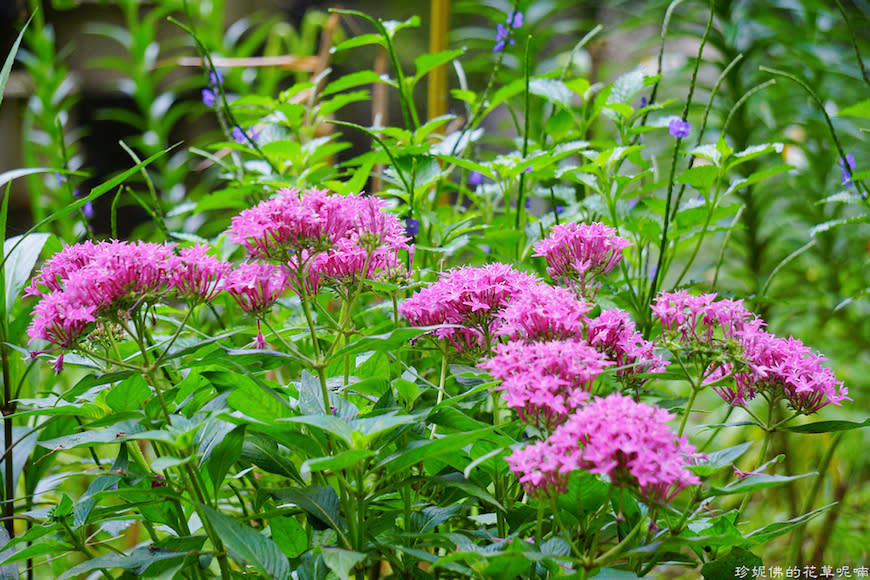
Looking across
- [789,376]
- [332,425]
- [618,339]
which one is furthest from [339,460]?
[789,376]

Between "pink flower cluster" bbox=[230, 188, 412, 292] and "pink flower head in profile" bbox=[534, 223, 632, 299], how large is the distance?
5.3 inches

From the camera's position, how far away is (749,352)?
0.51 metres

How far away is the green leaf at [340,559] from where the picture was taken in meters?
0.42

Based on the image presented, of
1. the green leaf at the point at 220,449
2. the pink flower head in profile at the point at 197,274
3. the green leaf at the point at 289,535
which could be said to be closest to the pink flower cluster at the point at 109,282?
the pink flower head in profile at the point at 197,274

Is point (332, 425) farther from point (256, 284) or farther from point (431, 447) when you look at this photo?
point (256, 284)

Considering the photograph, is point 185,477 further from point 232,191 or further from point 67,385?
point 67,385

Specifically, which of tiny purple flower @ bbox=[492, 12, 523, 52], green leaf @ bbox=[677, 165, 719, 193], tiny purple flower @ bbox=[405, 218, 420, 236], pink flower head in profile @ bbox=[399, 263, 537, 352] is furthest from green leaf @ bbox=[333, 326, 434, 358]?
tiny purple flower @ bbox=[492, 12, 523, 52]

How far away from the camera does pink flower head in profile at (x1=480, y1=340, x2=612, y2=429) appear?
447mm

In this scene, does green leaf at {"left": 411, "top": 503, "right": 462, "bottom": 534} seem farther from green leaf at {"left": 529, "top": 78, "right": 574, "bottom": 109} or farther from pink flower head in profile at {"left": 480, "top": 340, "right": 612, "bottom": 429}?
green leaf at {"left": 529, "top": 78, "right": 574, "bottom": 109}

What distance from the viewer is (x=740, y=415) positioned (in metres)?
1.67

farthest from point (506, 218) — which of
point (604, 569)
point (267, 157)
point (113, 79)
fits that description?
point (113, 79)

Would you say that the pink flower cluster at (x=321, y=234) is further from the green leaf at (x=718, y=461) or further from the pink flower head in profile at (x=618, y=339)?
the green leaf at (x=718, y=461)

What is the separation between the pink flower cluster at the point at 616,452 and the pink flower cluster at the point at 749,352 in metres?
0.11

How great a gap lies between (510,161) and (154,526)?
55cm
